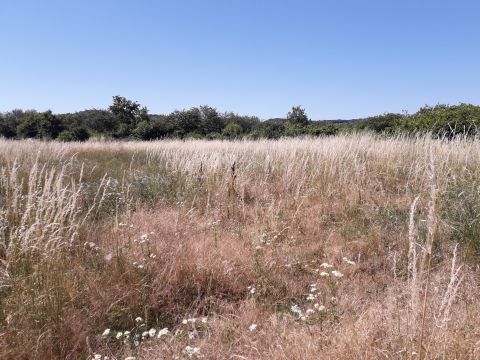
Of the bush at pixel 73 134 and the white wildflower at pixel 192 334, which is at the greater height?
the bush at pixel 73 134

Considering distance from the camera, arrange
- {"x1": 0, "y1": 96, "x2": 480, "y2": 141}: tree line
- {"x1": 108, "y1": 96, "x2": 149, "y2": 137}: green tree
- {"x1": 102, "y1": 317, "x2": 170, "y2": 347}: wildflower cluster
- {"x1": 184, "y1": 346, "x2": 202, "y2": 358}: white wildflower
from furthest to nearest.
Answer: {"x1": 108, "y1": 96, "x2": 149, "y2": 137}: green tree → {"x1": 0, "y1": 96, "x2": 480, "y2": 141}: tree line → {"x1": 102, "y1": 317, "x2": 170, "y2": 347}: wildflower cluster → {"x1": 184, "y1": 346, "x2": 202, "y2": 358}: white wildflower

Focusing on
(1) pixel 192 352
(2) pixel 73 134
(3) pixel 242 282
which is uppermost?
(2) pixel 73 134

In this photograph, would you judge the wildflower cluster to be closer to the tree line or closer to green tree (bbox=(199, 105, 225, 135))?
the tree line

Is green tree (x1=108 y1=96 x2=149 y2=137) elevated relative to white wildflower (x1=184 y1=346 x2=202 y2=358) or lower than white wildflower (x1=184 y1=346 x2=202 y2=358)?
elevated

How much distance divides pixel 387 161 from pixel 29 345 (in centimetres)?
601

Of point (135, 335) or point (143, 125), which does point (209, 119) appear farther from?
point (135, 335)

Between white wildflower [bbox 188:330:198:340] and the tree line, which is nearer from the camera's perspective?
white wildflower [bbox 188:330:198:340]

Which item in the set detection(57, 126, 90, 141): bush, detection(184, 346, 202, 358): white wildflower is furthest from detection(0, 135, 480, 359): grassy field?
detection(57, 126, 90, 141): bush

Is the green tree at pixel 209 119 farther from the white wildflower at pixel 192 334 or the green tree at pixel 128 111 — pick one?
the white wildflower at pixel 192 334

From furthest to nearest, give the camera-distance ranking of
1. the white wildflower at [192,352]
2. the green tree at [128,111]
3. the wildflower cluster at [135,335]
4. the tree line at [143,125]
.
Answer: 1. the green tree at [128,111]
2. the tree line at [143,125]
3. the wildflower cluster at [135,335]
4. the white wildflower at [192,352]

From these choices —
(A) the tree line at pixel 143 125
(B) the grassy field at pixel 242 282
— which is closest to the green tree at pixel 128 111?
(A) the tree line at pixel 143 125

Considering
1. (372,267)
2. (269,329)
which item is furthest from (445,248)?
(269,329)

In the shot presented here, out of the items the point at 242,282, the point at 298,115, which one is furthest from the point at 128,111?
the point at 242,282

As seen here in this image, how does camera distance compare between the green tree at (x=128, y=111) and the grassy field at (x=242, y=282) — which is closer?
the grassy field at (x=242, y=282)
